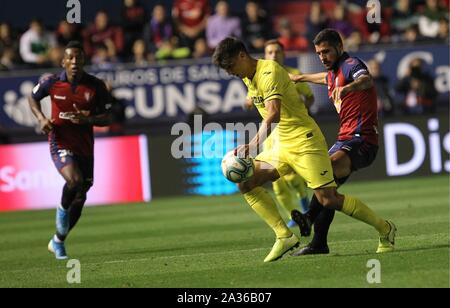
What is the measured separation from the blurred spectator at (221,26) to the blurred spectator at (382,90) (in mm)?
3269

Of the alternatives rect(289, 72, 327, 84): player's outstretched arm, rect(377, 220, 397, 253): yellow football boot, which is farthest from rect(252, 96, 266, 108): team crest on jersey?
rect(377, 220, 397, 253): yellow football boot

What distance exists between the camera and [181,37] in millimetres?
23766

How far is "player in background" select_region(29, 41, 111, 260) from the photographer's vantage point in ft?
39.6

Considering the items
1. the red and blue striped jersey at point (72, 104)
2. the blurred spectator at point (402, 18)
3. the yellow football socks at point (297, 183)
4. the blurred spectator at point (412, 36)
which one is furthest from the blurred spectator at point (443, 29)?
the red and blue striped jersey at point (72, 104)

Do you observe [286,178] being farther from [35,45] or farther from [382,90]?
[35,45]

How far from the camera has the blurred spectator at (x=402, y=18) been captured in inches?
991

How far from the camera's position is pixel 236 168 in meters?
9.96

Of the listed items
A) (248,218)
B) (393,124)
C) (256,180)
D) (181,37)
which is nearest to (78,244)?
(248,218)

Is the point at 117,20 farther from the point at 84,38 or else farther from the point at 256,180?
the point at 256,180

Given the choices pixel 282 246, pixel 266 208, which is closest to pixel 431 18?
pixel 266 208

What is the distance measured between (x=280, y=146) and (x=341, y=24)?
1459 centimetres

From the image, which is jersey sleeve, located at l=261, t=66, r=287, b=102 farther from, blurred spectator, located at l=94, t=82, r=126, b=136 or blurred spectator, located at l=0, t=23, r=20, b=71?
blurred spectator, located at l=0, t=23, r=20, b=71

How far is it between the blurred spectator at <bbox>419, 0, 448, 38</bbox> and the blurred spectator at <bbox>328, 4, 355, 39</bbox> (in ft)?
5.55
